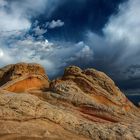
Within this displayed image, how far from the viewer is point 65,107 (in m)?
29.8

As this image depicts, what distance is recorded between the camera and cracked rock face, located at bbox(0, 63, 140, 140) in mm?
24656

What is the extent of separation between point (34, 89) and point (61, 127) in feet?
31.2

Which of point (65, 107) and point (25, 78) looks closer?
point (65, 107)

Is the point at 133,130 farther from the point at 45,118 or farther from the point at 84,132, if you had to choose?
the point at 45,118

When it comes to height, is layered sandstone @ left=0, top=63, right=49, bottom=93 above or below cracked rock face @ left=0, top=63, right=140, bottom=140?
above

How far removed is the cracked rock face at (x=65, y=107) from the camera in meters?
24.7

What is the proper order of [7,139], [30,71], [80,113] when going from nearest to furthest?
Answer: [7,139], [80,113], [30,71]

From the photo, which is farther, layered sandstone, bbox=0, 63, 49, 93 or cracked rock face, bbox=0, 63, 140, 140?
layered sandstone, bbox=0, 63, 49, 93

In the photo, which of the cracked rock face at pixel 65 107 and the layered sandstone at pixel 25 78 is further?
the layered sandstone at pixel 25 78

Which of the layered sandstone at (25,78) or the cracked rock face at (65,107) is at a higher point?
the layered sandstone at (25,78)

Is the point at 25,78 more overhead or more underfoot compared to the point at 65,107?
more overhead

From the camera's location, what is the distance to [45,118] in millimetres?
25719

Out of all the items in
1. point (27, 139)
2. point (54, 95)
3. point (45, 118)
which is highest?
point (54, 95)

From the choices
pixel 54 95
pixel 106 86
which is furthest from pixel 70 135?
pixel 106 86
